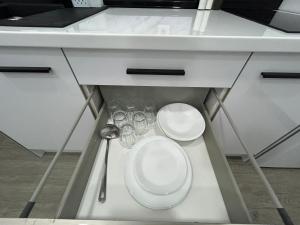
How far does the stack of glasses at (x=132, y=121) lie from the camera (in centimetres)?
66

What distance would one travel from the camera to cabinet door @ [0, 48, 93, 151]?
506 millimetres

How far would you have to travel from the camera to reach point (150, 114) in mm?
745

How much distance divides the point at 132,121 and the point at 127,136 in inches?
3.1

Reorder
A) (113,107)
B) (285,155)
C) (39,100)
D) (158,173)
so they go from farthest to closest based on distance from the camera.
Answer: (285,155), (113,107), (39,100), (158,173)

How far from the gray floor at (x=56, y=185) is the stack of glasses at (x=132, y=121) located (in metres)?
0.57

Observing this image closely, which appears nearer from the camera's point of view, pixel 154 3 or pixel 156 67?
pixel 156 67

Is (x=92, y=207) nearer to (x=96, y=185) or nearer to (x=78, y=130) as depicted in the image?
(x=96, y=185)

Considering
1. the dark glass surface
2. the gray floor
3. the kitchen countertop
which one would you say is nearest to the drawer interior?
the kitchen countertop

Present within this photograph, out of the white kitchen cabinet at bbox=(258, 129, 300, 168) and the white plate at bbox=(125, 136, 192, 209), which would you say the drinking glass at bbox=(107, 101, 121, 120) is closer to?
the white plate at bbox=(125, 136, 192, 209)

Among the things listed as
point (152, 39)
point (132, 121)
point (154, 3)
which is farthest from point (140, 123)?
point (154, 3)

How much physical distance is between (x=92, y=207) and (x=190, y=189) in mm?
309

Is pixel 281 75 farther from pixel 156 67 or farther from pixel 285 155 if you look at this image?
pixel 285 155

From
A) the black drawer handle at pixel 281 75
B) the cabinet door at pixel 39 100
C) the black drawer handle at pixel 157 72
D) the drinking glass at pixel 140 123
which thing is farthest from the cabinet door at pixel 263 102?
the cabinet door at pixel 39 100

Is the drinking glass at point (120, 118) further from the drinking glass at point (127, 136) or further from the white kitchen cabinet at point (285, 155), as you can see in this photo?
the white kitchen cabinet at point (285, 155)
